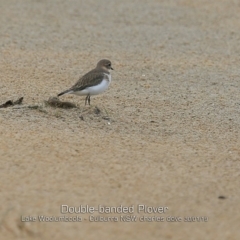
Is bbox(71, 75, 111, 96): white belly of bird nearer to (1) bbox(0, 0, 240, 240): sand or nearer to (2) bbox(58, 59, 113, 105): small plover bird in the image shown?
(2) bbox(58, 59, 113, 105): small plover bird

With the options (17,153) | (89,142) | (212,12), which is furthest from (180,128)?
(212,12)

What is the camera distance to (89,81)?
8516 millimetres

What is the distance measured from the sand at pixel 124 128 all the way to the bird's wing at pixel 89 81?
0.25 m

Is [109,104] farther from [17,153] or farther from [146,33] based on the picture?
[146,33]

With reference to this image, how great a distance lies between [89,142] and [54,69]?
3.59 m

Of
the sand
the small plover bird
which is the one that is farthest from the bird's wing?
the sand

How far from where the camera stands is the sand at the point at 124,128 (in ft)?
18.2

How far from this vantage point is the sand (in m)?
5.55

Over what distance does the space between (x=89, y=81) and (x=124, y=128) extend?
991 mm

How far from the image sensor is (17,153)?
Result: 6594 millimetres

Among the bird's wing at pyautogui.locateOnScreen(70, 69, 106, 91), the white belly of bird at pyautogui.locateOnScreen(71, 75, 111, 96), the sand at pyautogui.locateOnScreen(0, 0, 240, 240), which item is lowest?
the sand at pyautogui.locateOnScreen(0, 0, 240, 240)

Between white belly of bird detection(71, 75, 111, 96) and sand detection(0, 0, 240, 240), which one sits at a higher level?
white belly of bird detection(71, 75, 111, 96)

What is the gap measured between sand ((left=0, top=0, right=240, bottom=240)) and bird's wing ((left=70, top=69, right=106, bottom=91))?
9.8 inches

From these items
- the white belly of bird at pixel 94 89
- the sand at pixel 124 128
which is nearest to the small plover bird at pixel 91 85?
the white belly of bird at pixel 94 89
